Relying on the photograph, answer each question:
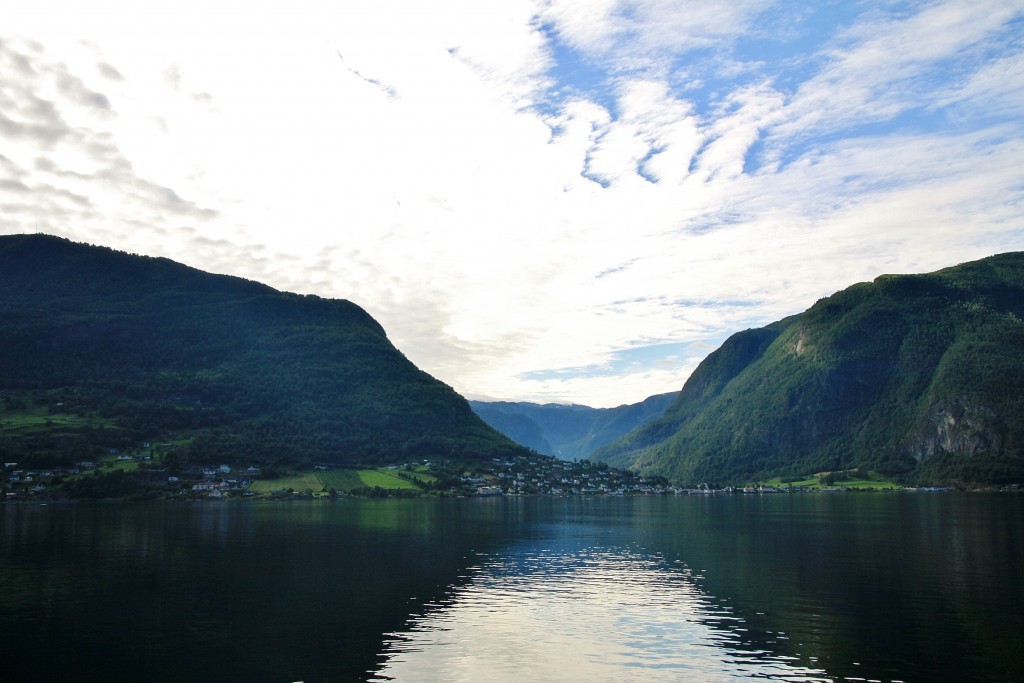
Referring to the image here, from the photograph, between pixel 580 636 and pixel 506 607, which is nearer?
pixel 580 636

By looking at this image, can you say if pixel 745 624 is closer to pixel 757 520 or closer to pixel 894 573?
pixel 894 573

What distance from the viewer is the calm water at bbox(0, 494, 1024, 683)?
114 feet

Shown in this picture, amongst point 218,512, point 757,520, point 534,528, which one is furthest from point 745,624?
point 218,512

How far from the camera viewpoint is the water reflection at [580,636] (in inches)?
1345

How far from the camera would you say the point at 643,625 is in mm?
44406

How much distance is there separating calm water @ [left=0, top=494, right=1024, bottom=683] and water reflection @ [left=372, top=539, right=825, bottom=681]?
18cm

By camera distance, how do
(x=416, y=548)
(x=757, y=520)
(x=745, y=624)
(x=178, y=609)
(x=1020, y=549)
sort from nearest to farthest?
(x=745, y=624), (x=178, y=609), (x=1020, y=549), (x=416, y=548), (x=757, y=520)

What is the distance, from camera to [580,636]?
4141 centimetres

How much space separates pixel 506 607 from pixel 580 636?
9.33 meters

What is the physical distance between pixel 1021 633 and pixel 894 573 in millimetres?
22692

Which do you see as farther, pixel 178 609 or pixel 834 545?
pixel 834 545

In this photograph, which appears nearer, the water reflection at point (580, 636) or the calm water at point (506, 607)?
the water reflection at point (580, 636)

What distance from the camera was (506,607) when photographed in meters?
Answer: 49.6

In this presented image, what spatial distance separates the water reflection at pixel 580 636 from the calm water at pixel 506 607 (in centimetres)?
18
